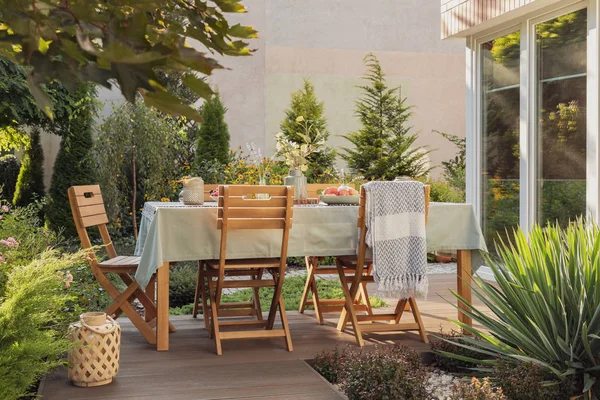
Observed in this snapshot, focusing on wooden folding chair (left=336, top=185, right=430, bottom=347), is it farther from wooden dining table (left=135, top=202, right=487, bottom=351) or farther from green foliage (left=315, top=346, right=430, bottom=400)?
green foliage (left=315, top=346, right=430, bottom=400)

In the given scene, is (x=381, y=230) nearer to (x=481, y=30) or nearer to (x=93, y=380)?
(x=93, y=380)

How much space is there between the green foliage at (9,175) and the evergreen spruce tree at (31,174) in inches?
16.3

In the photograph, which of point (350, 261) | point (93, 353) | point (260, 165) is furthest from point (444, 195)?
point (93, 353)

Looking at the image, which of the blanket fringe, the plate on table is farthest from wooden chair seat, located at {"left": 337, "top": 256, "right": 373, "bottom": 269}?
the plate on table

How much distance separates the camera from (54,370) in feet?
12.4

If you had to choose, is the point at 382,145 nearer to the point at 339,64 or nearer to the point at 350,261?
the point at 339,64

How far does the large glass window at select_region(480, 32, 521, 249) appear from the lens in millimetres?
7180

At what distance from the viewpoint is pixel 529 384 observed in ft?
9.98

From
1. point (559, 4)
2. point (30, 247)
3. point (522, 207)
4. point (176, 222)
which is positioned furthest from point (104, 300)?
point (559, 4)

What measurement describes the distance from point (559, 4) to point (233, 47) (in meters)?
6.10

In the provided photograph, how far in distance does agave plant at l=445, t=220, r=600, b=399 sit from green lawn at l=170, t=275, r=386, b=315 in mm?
2636

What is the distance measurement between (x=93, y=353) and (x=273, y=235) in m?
1.36

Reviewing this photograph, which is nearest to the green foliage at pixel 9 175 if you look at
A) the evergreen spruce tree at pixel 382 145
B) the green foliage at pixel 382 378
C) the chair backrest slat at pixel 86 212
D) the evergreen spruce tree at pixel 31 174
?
the evergreen spruce tree at pixel 31 174

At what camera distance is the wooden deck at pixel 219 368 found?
3.37 metres
